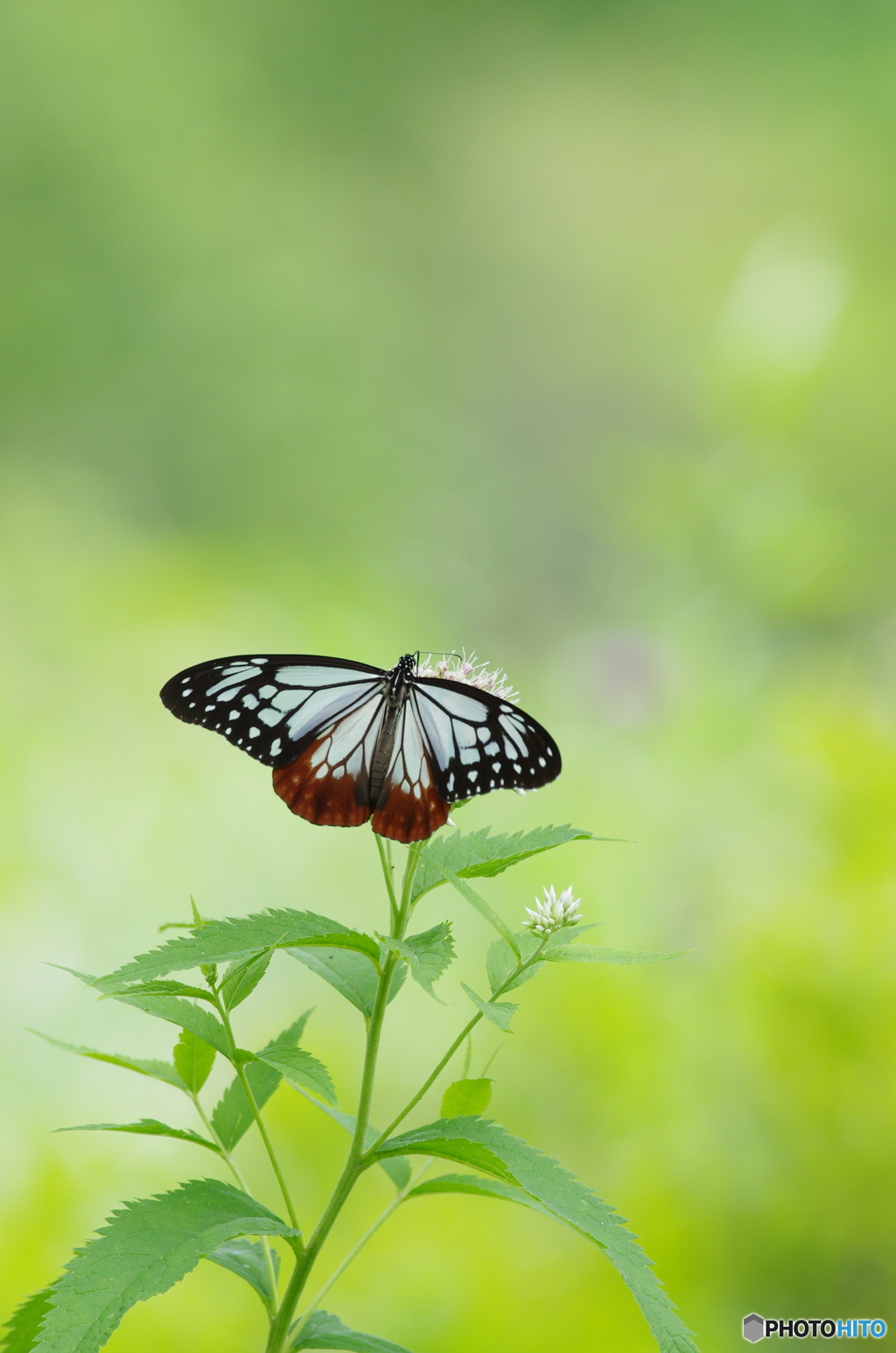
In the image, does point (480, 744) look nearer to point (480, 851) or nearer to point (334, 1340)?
point (480, 851)

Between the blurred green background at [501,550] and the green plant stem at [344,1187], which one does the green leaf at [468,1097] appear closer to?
the green plant stem at [344,1187]

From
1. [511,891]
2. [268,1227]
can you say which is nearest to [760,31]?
[511,891]

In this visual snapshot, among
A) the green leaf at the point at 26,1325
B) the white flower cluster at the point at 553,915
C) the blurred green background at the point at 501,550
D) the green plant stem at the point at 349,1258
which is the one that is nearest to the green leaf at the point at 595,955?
the white flower cluster at the point at 553,915

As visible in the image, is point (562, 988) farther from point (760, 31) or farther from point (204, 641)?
point (760, 31)

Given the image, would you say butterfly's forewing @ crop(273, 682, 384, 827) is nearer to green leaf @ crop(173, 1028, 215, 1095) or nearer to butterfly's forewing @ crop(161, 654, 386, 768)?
butterfly's forewing @ crop(161, 654, 386, 768)

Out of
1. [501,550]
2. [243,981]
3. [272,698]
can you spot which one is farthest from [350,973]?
[501,550]
